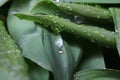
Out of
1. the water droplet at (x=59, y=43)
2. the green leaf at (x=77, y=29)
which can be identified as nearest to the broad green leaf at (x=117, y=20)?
the green leaf at (x=77, y=29)

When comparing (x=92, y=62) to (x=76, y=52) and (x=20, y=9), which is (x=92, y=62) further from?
(x=20, y=9)

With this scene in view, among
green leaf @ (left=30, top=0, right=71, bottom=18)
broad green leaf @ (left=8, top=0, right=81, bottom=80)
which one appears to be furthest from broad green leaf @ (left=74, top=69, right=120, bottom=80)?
green leaf @ (left=30, top=0, right=71, bottom=18)

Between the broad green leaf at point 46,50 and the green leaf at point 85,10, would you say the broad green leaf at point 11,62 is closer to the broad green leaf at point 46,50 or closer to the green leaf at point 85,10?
the broad green leaf at point 46,50

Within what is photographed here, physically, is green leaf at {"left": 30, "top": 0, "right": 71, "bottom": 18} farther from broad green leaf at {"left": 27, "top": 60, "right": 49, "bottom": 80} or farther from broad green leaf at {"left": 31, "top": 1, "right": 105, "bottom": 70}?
broad green leaf at {"left": 27, "top": 60, "right": 49, "bottom": 80}

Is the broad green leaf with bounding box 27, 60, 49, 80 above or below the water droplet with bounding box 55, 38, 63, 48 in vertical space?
below

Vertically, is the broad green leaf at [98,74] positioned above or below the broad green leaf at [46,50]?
below

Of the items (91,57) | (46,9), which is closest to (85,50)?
(91,57)

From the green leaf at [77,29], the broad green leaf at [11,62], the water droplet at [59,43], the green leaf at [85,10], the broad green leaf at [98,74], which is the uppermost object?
the green leaf at [85,10]
